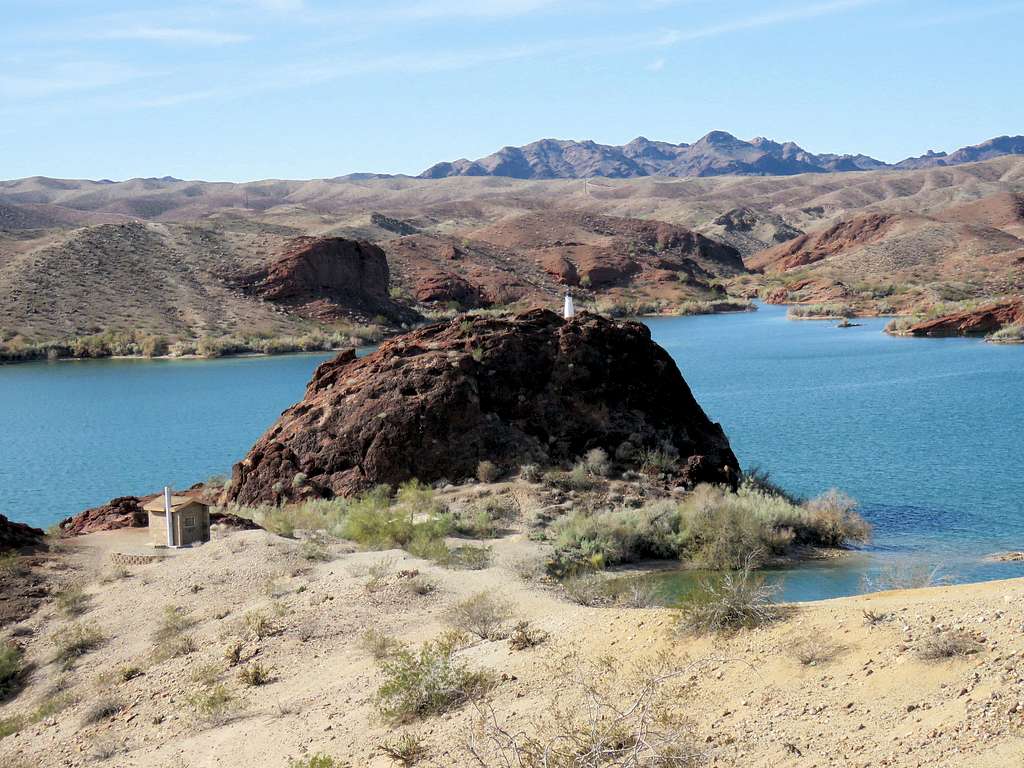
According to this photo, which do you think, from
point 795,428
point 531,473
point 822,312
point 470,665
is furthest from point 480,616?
point 822,312

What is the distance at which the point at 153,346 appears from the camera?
191ft

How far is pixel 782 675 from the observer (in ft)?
26.2

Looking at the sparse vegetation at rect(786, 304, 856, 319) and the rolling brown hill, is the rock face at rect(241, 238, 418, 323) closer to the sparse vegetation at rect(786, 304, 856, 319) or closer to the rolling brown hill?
the rolling brown hill

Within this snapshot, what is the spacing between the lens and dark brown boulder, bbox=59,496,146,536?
17.7 meters

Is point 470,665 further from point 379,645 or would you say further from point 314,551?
point 314,551

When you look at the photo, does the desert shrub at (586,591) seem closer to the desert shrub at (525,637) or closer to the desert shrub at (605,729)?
the desert shrub at (525,637)

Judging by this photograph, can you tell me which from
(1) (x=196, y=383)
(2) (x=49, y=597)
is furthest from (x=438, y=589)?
(1) (x=196, y=383)

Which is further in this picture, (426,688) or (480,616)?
(480,616)

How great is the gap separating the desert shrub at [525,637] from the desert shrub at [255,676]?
2634 millimetres

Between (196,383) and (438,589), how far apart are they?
34.8m

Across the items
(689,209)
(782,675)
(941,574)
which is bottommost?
(941,574)

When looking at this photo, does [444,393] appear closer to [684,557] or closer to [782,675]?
[684,557]

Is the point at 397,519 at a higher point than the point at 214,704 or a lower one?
higher

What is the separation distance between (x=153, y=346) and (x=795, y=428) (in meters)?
41.1
